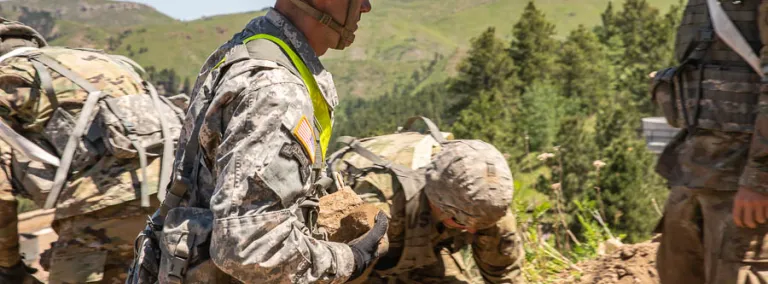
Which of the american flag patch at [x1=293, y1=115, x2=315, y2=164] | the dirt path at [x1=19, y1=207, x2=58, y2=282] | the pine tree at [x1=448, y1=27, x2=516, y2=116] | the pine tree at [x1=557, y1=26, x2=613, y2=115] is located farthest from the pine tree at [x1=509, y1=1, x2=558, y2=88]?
the american flag patch at [x1=293, y1=115, x2=315, y2=164]

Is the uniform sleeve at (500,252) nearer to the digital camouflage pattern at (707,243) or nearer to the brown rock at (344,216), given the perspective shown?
the digital camouflage pattern at (707,243)

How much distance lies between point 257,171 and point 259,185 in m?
0.04

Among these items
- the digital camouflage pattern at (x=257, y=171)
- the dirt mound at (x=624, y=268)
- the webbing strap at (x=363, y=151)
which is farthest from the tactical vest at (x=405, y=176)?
the digital camouflage pattern at (x=257, y=171)

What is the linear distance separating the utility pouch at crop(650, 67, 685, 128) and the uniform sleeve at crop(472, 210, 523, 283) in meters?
0.84

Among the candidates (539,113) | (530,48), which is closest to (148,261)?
(539,113)

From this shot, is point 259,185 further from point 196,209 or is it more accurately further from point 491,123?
point 491,123

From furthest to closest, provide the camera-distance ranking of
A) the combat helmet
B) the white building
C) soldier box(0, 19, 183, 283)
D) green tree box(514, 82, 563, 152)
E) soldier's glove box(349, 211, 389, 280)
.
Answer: green tree box(514, 82, 563, 152)
the white building
the combat helmet
soldier box(0, 19, 183, 283)
soldier's glove box(349, 211, 389, 280)

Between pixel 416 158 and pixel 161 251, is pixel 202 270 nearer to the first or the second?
pixel 161 251

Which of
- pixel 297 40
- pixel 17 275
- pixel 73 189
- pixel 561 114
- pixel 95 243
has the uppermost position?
pixel 297 40

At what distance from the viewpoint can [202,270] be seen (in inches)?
79.4

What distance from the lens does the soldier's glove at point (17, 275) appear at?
3.89 meters

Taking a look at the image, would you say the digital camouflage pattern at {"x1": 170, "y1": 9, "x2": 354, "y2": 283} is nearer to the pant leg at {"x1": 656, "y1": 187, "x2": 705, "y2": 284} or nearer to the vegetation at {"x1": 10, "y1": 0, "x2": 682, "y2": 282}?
the pant leg at {"x1": 656, "y1": 187, "x2": 705, "y2": 284}

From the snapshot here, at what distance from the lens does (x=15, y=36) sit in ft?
12.9

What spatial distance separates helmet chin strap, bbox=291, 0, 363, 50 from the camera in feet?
7.02
